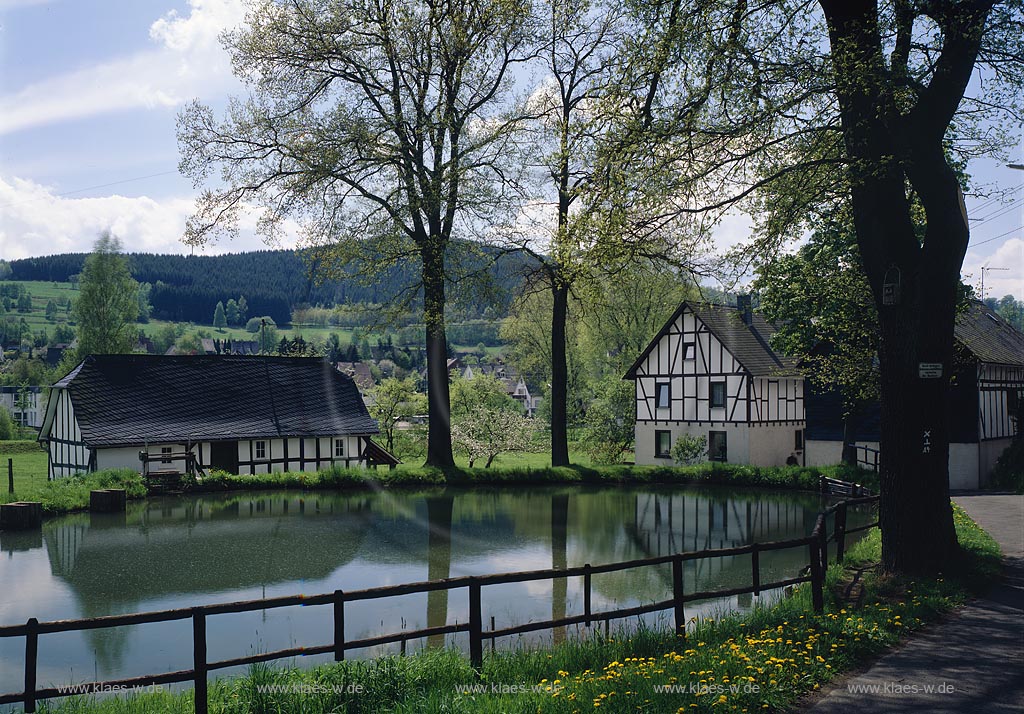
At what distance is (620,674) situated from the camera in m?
7.92

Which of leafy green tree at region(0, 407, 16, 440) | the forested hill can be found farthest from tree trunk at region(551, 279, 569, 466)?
the forested hill

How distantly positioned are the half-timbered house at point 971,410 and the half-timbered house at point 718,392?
392 cm

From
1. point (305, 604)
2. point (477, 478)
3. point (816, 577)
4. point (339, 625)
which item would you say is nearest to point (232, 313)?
point (477, 478)

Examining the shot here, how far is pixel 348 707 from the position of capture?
301 inches

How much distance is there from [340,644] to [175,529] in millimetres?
14493

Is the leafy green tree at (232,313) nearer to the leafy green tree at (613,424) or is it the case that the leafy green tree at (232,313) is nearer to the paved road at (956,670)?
the leafy green tree at (613,424)

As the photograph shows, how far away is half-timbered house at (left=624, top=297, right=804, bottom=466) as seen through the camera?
1550 inches

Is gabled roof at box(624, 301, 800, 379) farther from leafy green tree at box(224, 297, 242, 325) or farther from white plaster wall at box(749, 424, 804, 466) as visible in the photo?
leafy green tree at box(224, 297, 242, 325)

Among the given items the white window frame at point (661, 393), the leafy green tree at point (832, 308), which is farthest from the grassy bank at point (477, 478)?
the white window frame at point (661, 393)

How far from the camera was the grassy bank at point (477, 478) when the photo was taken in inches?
1086

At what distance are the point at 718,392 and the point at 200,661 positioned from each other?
115 ft

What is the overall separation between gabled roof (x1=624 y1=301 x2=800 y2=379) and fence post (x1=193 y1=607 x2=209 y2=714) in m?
33.4

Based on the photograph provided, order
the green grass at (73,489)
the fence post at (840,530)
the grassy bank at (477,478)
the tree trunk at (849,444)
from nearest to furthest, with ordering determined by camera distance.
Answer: the fence post at (840,530) < the green grass at (73,489) < the grassy bank at (477,478) < the tree trunk at (849,444)

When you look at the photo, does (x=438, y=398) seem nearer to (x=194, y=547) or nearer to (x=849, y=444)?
(x=194, y=547)
